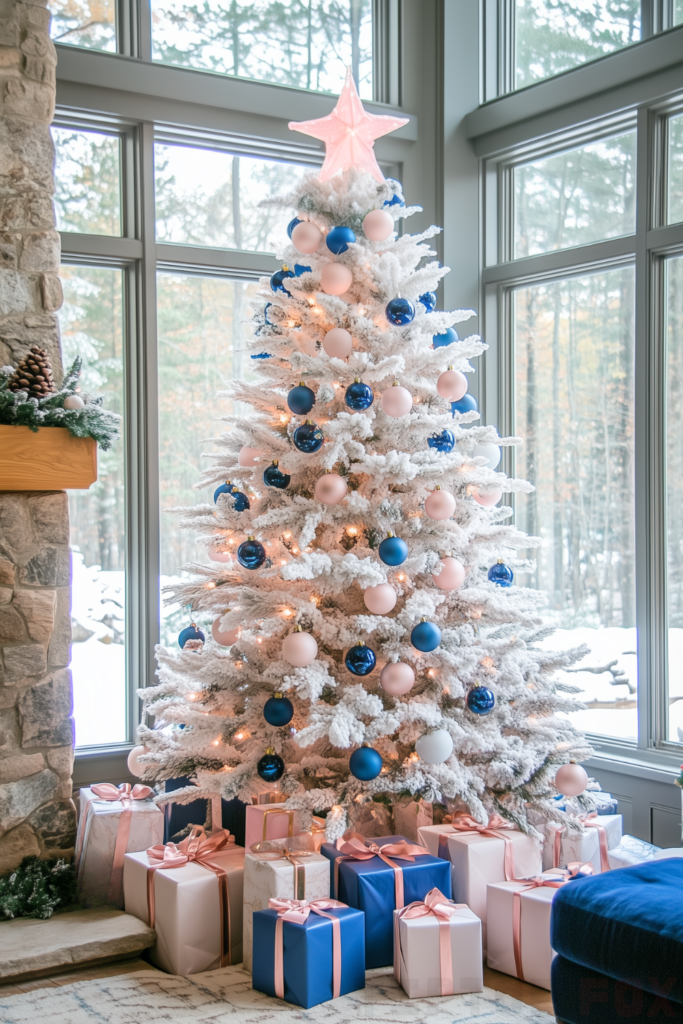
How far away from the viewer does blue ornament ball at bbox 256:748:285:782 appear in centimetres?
263

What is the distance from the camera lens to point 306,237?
2.85 metres

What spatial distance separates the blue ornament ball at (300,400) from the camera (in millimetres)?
2703

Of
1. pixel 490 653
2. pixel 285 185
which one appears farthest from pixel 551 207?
pixel 490 653

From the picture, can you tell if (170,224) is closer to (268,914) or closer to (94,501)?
(94,501)

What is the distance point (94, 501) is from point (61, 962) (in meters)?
1.74

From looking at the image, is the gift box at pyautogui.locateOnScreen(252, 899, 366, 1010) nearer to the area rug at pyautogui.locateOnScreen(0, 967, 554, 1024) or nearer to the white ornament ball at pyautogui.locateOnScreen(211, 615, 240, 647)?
the area rug at pyautogui.locateOnScreen(0, 967, 554, 1024)

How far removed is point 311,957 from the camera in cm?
235

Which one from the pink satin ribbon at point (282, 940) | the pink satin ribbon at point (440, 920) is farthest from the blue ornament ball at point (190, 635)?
the pink satin ribbon at point (440, 920)

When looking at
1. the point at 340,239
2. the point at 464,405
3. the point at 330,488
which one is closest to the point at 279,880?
the point at 330,488

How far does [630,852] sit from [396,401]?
1724mm

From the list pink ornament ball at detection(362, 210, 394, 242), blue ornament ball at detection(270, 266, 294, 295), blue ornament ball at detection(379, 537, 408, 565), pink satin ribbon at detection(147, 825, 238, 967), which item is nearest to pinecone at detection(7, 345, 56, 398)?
blue ornament ball at detection(270, 266, 294, 295)

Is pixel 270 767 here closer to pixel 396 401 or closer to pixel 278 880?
pixel 278 880

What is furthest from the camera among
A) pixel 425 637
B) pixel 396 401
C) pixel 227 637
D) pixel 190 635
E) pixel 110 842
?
pixel 190 635

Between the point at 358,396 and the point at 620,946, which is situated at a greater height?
the point at 358,396
